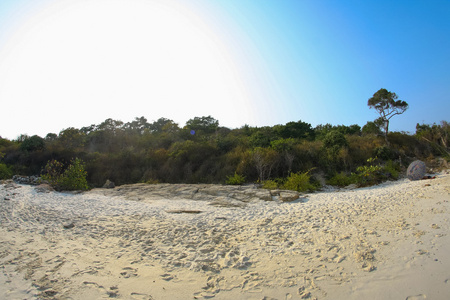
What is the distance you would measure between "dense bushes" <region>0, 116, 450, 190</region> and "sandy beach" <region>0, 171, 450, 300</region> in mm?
4824

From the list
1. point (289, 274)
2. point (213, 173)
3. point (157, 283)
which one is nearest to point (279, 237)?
point (289, 274)

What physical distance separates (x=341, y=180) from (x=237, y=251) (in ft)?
31.3

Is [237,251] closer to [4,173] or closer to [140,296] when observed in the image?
Answer: [140,296]

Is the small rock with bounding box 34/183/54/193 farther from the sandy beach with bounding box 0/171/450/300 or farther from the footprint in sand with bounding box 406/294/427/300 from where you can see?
the footprint in sand with bounding box 406/294/427/300

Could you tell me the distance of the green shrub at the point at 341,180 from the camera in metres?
11.9

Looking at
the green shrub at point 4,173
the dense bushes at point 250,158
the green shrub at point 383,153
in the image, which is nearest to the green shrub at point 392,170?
the dense bushes at point 250,158

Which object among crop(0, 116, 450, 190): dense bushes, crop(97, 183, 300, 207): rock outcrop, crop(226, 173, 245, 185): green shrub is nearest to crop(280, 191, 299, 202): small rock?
crop(97, 183, 300, 207): rock outcrop

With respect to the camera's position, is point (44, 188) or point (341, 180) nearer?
point (44, 188)

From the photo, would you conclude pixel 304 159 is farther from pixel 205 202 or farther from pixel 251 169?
pixel 205 202

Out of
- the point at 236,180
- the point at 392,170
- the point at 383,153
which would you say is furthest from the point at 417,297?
the point at 383,153

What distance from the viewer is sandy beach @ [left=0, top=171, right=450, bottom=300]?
320cm

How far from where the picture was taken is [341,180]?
39.2 feet

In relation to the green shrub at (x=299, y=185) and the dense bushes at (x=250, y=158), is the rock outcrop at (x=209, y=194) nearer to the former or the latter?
the green shrub at (x=299, y=185)

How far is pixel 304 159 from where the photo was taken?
46.6 feet
